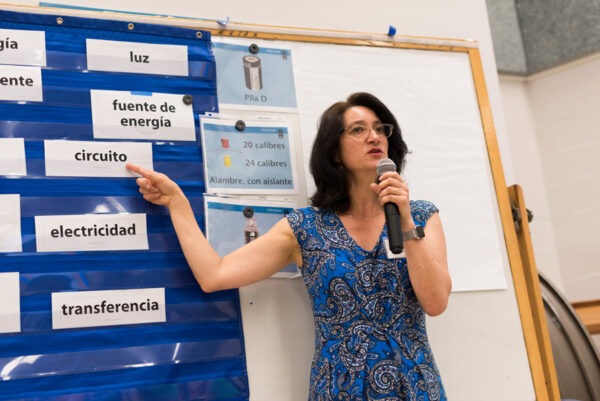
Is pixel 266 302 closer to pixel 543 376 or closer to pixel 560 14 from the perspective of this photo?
pixel 543 376

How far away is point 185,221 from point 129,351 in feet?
1.29

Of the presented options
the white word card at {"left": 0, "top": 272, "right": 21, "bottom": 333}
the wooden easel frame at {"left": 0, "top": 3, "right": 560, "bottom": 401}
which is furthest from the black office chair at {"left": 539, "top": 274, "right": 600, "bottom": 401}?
the white word card at {"left": 0, "top": 272, "right": 21, "bottom": 333}

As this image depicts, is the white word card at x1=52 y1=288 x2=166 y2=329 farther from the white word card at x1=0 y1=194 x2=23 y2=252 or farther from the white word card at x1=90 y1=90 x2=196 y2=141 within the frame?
the white word card at x1=90 y1=90 x2=196 y2=141

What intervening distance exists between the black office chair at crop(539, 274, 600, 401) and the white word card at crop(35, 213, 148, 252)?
1988 millimetres

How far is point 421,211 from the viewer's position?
2037mm

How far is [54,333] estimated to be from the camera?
1809 mm

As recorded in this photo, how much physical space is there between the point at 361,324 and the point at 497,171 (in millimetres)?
958

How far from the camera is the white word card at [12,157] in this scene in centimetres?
188

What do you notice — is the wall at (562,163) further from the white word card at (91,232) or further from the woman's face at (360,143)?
the white word card at (91,232)

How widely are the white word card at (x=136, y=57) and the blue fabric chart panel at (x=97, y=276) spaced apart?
2 centimetres

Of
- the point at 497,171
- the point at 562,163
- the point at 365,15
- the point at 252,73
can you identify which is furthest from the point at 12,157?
the point at 562,163

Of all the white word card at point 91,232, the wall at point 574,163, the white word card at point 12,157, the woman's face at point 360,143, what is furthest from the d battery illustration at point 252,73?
the wall at point 574,163

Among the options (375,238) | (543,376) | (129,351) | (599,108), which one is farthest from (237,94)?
(599,108)

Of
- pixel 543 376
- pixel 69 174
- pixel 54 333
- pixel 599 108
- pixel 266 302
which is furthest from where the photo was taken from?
pixel 599 108
